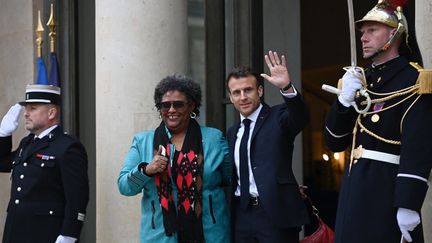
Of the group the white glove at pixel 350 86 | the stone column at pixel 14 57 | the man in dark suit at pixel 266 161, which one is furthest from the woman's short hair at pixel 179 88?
the stone column at pixel 14 57

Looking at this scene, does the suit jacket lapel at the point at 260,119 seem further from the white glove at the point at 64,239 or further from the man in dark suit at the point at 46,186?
the white glove at the point at 64,239

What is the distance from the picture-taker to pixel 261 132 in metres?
5.59

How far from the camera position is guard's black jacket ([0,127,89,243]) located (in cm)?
628

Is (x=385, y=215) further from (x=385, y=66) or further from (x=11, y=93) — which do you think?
(x=11, y=93)

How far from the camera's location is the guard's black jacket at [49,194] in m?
6.28

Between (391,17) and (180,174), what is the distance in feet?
5.35

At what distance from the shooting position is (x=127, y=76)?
7.23 meters

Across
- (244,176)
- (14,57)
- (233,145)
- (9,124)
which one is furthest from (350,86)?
(14,57)

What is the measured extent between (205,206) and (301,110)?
34.1 inches

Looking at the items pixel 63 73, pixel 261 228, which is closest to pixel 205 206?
pixel 261 228

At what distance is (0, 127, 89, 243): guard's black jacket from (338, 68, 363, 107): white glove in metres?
2.23

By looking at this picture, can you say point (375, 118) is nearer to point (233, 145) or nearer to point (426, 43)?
point (426, 43)

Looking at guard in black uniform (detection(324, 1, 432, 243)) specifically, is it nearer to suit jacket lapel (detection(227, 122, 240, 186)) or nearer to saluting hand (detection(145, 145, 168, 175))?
suit jacket lapel (detection(227, 122, 240, 186))

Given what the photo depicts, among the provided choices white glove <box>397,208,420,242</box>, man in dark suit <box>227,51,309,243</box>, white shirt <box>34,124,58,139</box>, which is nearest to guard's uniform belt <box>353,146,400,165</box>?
white glove <box>397,208,420,242</box>
